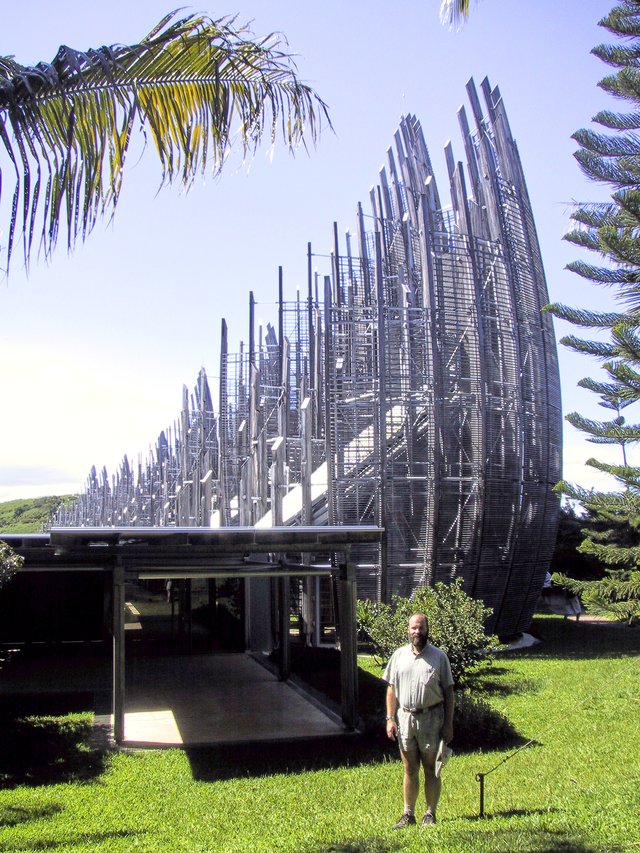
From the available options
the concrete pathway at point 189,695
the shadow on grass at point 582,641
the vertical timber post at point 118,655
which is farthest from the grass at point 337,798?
the shadow on grass at point 582,641

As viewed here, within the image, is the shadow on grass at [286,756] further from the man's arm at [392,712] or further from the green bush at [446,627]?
the man's arm at [392,712]

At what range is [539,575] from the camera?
2077 cm

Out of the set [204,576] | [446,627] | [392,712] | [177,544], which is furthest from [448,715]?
[204,576]

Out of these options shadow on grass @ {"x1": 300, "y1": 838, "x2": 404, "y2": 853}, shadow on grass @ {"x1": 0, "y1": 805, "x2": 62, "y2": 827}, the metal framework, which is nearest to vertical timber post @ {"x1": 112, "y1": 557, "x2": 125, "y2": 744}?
shadow on grass @ {"x1": 0, "y1": 805, "x2": 62, "y2": 827}

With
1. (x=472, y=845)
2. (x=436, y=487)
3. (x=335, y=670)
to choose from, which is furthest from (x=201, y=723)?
(x=436, y=487)

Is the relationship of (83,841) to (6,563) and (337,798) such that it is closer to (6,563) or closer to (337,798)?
(337,798)

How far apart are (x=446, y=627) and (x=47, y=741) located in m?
4.83

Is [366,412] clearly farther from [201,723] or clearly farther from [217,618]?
[201,723]

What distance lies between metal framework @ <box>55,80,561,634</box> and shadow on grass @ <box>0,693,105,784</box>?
665 cm

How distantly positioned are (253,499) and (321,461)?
6.63ft

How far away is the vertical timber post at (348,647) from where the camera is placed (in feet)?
33.5

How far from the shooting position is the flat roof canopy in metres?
9.23

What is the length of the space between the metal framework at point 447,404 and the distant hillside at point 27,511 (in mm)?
67394

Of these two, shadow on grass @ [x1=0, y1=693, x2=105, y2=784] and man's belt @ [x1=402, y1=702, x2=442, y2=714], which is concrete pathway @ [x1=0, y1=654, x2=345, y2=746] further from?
man's belt @ [x1=402, y1=702, x2=442, y2=714]
